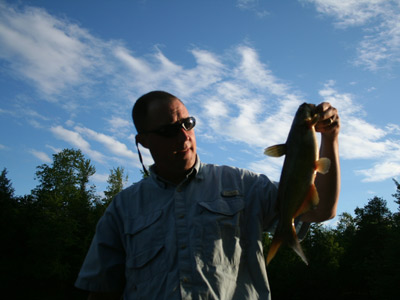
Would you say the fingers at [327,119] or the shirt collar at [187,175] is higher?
the fingers at [327,119]

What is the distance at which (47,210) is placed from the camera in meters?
36.3

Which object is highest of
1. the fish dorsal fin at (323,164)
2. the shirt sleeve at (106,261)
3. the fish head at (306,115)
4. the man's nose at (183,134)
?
the fish head at (306,115)

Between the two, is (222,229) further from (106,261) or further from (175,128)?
(106,261)

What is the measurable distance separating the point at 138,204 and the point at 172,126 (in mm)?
796

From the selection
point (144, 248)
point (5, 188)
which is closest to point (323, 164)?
point (144, 248)

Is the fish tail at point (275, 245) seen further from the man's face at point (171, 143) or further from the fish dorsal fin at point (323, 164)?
the man's face at point (171, 143)

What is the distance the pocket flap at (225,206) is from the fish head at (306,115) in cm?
84

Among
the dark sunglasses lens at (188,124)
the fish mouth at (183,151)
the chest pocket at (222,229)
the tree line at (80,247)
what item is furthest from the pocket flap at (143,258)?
the tree line at (80,247)

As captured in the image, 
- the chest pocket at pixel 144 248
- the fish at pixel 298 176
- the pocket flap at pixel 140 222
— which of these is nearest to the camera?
the fish at pixel 298 176

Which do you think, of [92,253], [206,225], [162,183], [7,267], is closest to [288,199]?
[206,225]

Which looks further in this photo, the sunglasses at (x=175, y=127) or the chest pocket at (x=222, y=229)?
the sunglasses at (x=175, y=127)

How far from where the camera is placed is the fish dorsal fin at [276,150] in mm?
2956

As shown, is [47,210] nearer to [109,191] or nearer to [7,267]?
[109,191]

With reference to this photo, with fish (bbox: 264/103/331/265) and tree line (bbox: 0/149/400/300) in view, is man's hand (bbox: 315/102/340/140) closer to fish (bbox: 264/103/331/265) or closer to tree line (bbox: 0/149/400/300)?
fish (bbox: 264/103/331/265)
